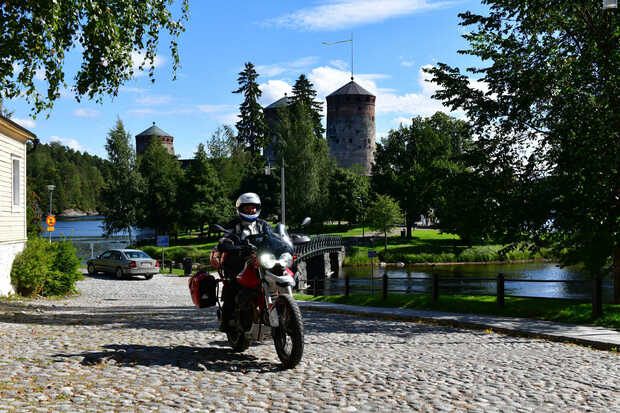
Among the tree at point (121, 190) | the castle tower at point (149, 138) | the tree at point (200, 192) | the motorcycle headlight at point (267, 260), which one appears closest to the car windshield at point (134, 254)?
the motorcycle headlight at point (267, 260)

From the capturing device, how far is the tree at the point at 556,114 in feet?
45.4

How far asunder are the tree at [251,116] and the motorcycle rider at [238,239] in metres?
75.0

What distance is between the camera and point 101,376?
247 inches

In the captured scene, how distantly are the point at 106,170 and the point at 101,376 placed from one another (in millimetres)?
73056

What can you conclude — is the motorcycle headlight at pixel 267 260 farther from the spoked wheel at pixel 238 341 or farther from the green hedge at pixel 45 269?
the green hedge at pixel 45 269

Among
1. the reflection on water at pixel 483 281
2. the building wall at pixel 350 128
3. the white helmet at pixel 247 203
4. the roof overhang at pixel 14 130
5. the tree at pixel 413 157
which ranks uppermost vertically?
the building wall at pixel 350 128

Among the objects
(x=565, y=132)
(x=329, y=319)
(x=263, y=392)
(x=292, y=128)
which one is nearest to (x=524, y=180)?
(x=565, y=132)

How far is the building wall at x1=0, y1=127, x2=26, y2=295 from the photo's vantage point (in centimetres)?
1759

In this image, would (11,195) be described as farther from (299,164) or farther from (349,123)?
(349,123)

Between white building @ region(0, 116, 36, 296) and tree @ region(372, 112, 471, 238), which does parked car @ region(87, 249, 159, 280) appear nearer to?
white building @ region(0, 116, 36, 296)

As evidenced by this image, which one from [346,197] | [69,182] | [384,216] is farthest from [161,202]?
[69,182]

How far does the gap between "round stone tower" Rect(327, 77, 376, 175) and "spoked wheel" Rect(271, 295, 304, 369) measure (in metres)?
100.0

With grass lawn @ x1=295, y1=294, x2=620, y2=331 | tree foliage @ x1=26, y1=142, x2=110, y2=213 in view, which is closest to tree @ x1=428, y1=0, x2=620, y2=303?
grass lawn @ x1=295, y1=294, x2=620, y2=331

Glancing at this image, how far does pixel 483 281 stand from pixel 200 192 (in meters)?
38.5
